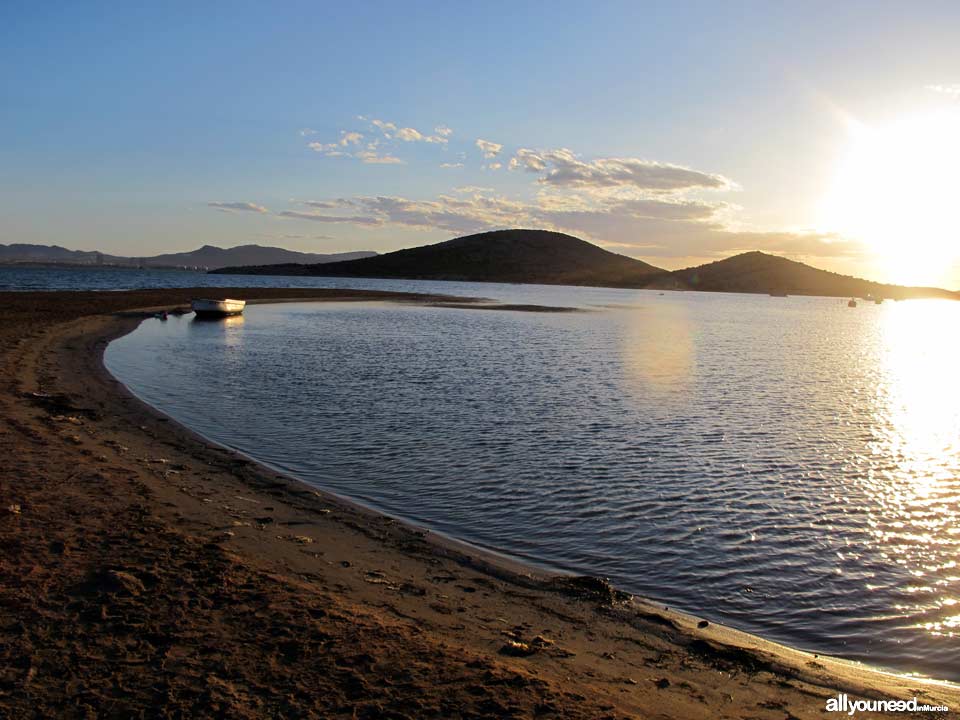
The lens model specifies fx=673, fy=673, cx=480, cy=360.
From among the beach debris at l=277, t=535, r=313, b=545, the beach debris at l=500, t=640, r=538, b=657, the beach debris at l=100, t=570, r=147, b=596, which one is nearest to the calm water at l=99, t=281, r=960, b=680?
the beach debris at l=277, t=535, r=313, b=545

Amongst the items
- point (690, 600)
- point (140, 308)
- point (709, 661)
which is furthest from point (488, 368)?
point (140, 308)

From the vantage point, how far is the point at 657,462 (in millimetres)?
15742

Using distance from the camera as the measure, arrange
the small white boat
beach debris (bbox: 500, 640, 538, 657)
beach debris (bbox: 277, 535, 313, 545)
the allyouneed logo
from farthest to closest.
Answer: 1. the small white boat
2. beach debris (bbox: 277, 535, 313, 545)
3. beach debris (bbox: 500, 640, 538, 657)
4. the allyouneed logo

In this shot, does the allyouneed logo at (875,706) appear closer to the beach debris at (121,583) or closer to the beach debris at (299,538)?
the beach debris at (299,538)

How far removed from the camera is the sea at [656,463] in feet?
30.6

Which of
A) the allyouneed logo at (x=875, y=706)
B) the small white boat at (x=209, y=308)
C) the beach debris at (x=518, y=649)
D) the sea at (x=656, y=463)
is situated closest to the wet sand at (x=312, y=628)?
the beach debris at (x=518, y=649)

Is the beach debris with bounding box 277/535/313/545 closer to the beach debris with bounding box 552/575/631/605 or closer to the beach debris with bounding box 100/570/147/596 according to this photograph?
the beach debris with bounding box 100/570/147/596

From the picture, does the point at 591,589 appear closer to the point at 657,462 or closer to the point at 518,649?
the point at 518,649

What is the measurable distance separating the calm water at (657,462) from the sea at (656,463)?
0.18ft

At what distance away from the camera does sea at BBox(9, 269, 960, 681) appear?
367 inches

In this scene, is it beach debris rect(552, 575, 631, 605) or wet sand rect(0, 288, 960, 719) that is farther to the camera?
beach debris rect(552, 575, 631, 605)

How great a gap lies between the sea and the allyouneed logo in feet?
3.75

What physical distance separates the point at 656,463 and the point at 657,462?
11 cm

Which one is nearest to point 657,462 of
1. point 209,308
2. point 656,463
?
point 656,463
